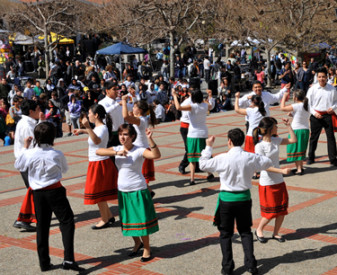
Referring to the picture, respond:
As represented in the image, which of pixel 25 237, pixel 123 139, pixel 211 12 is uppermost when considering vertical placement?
pixel 211 12

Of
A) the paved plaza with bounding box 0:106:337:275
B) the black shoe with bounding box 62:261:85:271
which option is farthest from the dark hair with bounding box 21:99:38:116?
the black shoe with bounding box 62:261:85:271

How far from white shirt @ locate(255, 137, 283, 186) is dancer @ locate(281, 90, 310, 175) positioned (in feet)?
12.4

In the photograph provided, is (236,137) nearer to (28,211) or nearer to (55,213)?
(55,213)

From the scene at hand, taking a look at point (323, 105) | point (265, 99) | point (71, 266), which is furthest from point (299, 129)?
point (71, 266)

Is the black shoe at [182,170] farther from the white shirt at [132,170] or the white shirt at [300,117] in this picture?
the white shirt at [132,170]

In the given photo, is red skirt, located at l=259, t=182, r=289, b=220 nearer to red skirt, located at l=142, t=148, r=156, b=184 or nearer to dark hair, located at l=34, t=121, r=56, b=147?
dark hair, located at l=34, t=121, r=56, b=147

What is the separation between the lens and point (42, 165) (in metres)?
6.64

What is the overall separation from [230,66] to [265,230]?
22.9 metres

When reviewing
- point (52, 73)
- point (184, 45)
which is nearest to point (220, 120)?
point (52, 73)

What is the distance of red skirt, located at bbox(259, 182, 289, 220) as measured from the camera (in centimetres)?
732

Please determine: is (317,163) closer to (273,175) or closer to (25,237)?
(273,175)

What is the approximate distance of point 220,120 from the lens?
2030 centimetres

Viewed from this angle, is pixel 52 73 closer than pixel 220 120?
No

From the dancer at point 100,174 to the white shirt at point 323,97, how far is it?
16.8 feet
